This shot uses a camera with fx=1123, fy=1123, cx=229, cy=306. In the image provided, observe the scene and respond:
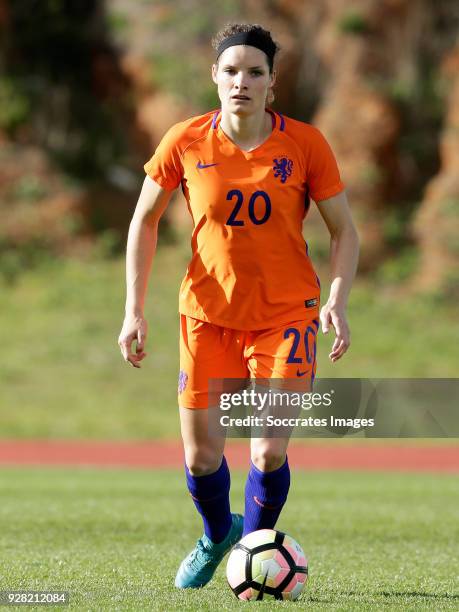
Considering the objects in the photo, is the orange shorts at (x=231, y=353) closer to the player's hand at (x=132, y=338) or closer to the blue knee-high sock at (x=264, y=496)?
the player's hand at (x=132, y=338)

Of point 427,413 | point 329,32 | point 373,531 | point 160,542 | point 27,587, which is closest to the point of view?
point 27,587

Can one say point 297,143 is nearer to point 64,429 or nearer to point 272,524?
point 272,524

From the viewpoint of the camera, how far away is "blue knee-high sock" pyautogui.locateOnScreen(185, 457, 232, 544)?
554cm

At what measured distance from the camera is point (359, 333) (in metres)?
30.8

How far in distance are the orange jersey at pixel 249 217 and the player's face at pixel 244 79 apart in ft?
0.58

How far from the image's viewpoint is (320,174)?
534cm

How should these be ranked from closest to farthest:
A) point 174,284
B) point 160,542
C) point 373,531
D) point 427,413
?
point 427,413 → point 160,542 → point 373,531 → point 174,284

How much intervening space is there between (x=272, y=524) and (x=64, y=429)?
20.3 meters

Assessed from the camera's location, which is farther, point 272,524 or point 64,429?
Result: point 64,429

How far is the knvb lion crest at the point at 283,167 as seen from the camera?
5.22m

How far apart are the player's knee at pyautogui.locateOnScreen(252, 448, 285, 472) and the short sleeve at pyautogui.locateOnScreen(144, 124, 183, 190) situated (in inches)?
52.8

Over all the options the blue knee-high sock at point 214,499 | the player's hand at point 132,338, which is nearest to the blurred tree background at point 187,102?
the blue knee-high sock at point 214,499

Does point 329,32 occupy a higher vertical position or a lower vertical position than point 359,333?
higher

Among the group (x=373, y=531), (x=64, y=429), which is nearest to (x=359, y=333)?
(x=64, y=429)
